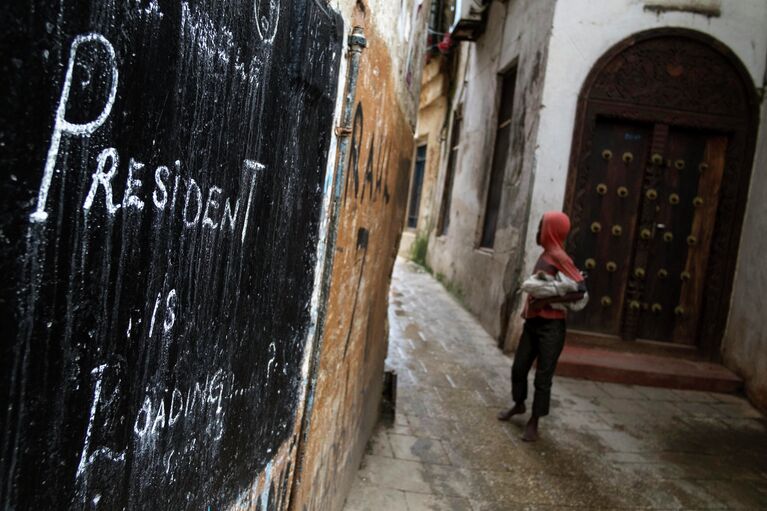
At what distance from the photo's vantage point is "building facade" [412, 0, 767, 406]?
645cm

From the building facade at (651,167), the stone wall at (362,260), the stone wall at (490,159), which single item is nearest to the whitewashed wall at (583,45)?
the building facade at (651,167)

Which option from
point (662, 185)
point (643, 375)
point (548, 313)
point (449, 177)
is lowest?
point (643, 375)

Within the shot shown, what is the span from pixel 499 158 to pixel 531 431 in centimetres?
543

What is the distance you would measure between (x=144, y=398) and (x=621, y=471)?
384 cm

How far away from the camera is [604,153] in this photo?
263 inches

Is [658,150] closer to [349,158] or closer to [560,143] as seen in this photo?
[560,143]

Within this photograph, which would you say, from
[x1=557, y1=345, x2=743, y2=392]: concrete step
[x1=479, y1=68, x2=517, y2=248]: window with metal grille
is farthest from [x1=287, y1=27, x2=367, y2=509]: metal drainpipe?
[x1=479, y1=68, x2=517, y2=248]: window with metal grille

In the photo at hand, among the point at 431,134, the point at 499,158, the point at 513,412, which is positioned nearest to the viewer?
the point at 513,412

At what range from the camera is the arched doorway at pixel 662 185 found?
6508mm

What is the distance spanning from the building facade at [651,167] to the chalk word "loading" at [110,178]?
5.87m

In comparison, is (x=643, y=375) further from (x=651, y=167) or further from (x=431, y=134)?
(x=431, y=134)

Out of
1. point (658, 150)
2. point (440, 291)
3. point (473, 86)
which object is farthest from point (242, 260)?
point (473, 86)

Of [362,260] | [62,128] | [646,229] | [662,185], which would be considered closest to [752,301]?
[646,229]

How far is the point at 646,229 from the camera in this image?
6.70 metres
